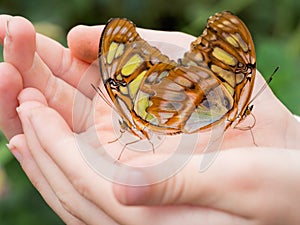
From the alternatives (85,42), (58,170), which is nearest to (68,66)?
(85,42)

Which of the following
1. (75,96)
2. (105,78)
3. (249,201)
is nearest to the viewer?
→ (249,201)

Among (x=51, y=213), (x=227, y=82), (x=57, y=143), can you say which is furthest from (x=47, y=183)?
(x=51, y=213)

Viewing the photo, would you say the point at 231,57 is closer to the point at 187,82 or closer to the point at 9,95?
the point at 187,82

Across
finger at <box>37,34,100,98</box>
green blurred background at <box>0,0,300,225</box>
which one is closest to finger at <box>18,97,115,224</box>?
finger at <box>37,34,100,98</box>

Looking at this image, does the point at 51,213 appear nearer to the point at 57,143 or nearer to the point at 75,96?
the point at 75,96

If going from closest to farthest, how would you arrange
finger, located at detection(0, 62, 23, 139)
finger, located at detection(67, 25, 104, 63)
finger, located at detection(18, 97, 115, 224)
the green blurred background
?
finger, located at detection(18, 97, 115, 224), finger, located at detection(0, 62, 23, 139), finger, located at detection(67, 25, 104, 63), the green blurred background

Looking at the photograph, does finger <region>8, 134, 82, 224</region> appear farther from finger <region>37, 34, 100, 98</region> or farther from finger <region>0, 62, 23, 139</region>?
finger <region>37, 34, 100, 98</region>
